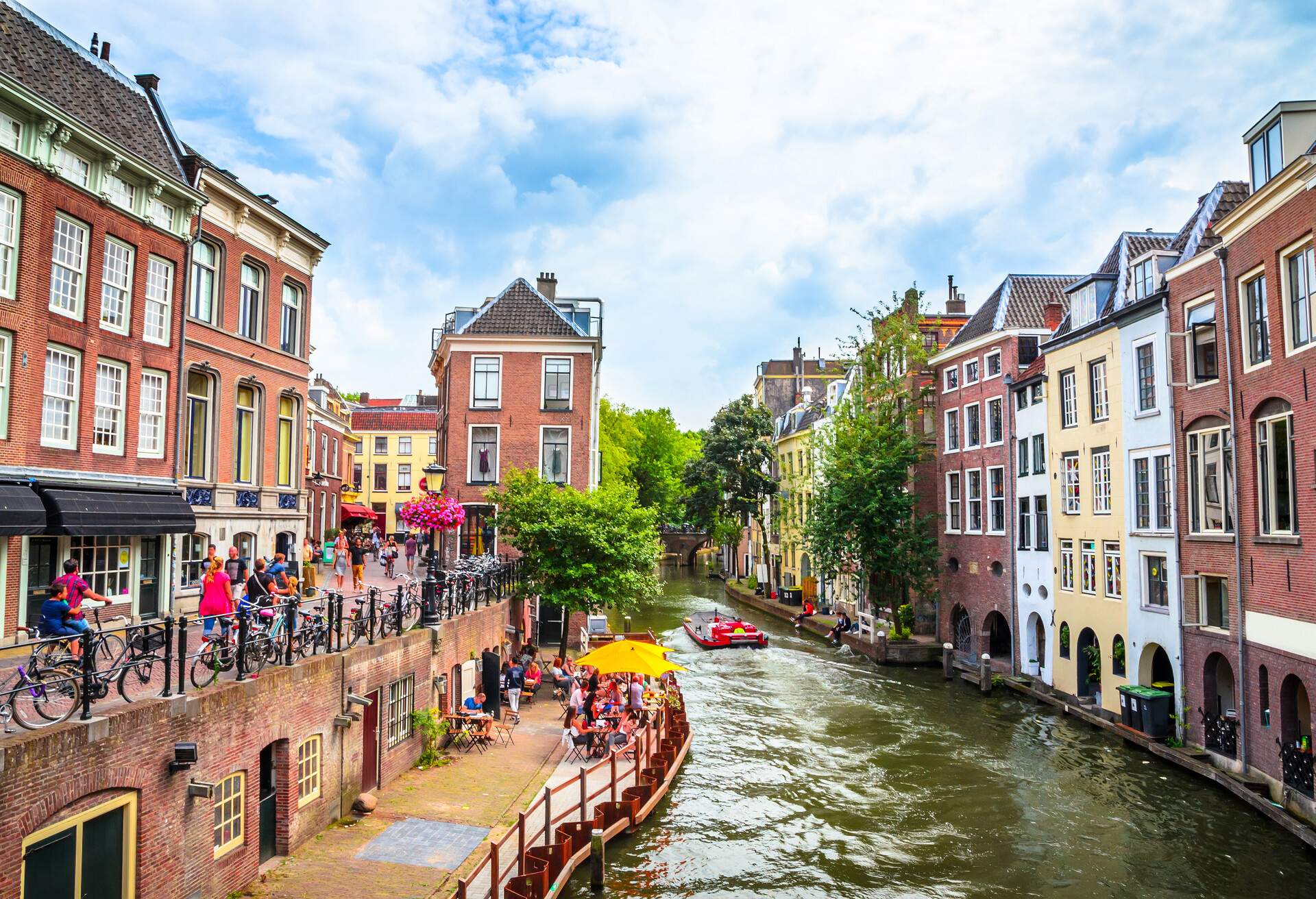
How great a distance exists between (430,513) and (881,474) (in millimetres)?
25447

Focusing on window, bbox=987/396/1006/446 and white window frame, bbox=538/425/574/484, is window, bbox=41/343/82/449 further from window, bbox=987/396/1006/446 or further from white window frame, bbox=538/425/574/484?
window, bbox=987/396/1006/446

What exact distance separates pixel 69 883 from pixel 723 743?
18.6 metres

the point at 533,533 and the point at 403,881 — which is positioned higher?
the point at 533,533

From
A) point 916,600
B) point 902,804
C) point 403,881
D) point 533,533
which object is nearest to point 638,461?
point 916,600

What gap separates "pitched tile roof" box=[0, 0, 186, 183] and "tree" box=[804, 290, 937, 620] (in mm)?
30368

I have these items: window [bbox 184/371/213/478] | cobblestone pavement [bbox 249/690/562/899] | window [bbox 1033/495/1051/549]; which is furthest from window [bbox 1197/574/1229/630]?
window [bbox 184/371/213/478]

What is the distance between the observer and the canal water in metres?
16.4

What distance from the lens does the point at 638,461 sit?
298ft

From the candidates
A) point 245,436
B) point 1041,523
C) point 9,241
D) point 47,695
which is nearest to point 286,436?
point 245,436

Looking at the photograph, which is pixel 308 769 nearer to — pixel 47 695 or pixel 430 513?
pixel 47 695

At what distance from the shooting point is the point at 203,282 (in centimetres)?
2288

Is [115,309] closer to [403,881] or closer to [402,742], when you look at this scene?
[402,742]

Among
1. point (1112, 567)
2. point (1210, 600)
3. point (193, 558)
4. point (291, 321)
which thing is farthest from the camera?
point (1112, 567)

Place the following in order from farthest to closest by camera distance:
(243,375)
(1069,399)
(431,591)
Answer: (1069,399) < (243,375) < (431,591)
